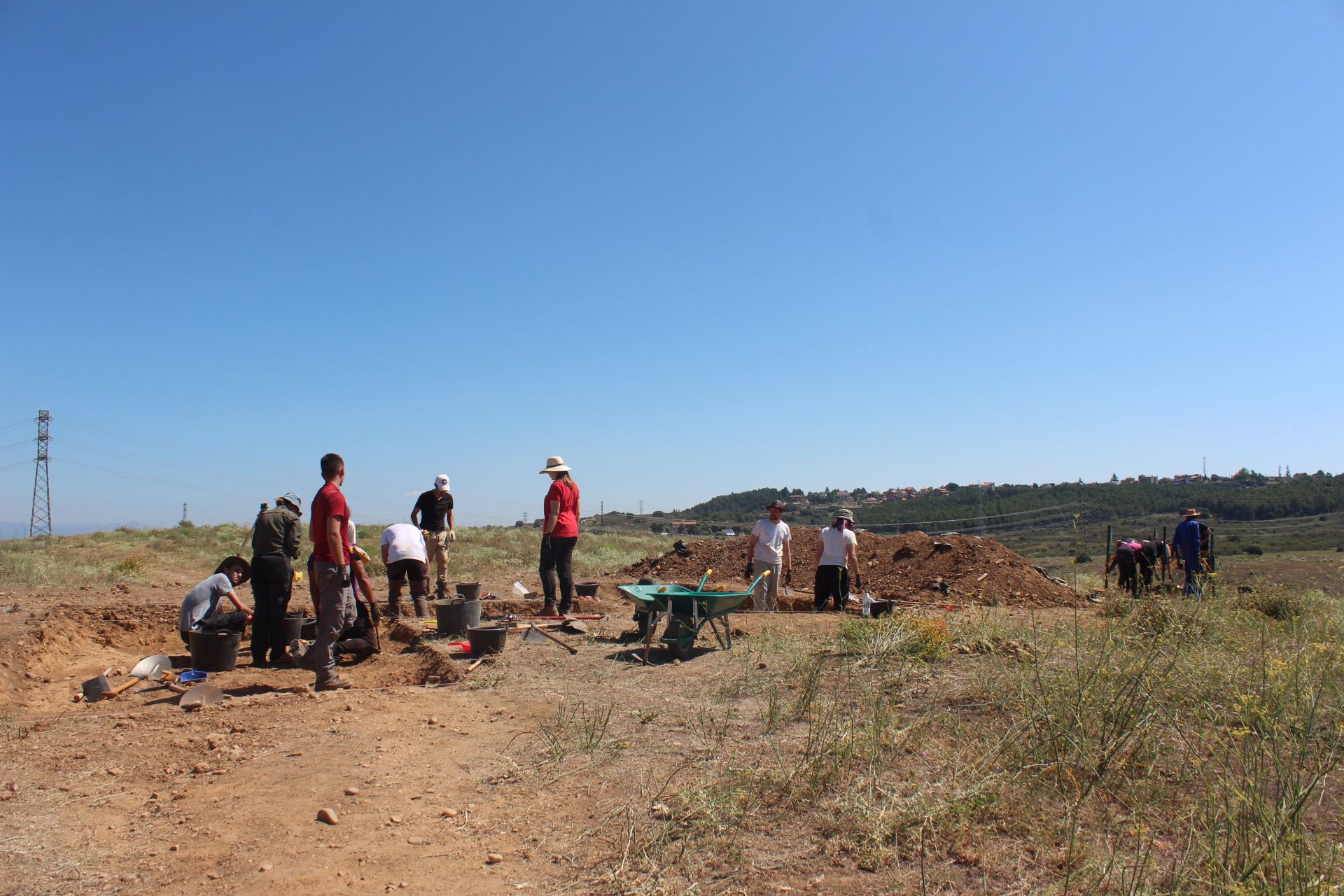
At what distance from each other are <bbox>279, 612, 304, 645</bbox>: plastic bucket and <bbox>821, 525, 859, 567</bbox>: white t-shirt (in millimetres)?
5412

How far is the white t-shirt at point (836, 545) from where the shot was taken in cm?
944

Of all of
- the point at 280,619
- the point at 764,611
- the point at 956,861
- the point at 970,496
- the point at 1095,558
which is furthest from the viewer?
the point at 970,496

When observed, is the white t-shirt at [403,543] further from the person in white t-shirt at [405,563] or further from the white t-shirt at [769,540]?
the white t-shirt at [769,540]

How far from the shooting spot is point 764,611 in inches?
382

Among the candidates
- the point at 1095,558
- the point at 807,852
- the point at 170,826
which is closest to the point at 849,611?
the point at 807,852

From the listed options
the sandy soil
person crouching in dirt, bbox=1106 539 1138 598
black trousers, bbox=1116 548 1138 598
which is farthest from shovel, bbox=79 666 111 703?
black trousers, bbox=1116 548 1138 598

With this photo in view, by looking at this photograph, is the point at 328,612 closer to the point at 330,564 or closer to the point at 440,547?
the point at 330,564

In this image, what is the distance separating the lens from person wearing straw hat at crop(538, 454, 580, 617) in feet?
Result: 29.1

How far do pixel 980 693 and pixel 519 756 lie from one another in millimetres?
2547

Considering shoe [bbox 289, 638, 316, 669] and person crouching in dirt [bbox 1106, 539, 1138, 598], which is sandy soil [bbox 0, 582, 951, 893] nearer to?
shoe [bbox 289, 638, 316, 669]

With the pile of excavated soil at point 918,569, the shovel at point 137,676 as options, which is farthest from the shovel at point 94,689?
the pile of excavated soil at point 918,569

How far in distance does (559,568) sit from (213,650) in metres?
3.39

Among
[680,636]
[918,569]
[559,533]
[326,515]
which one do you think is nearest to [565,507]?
[559,533]

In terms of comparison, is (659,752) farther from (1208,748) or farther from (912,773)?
(1208,748)
